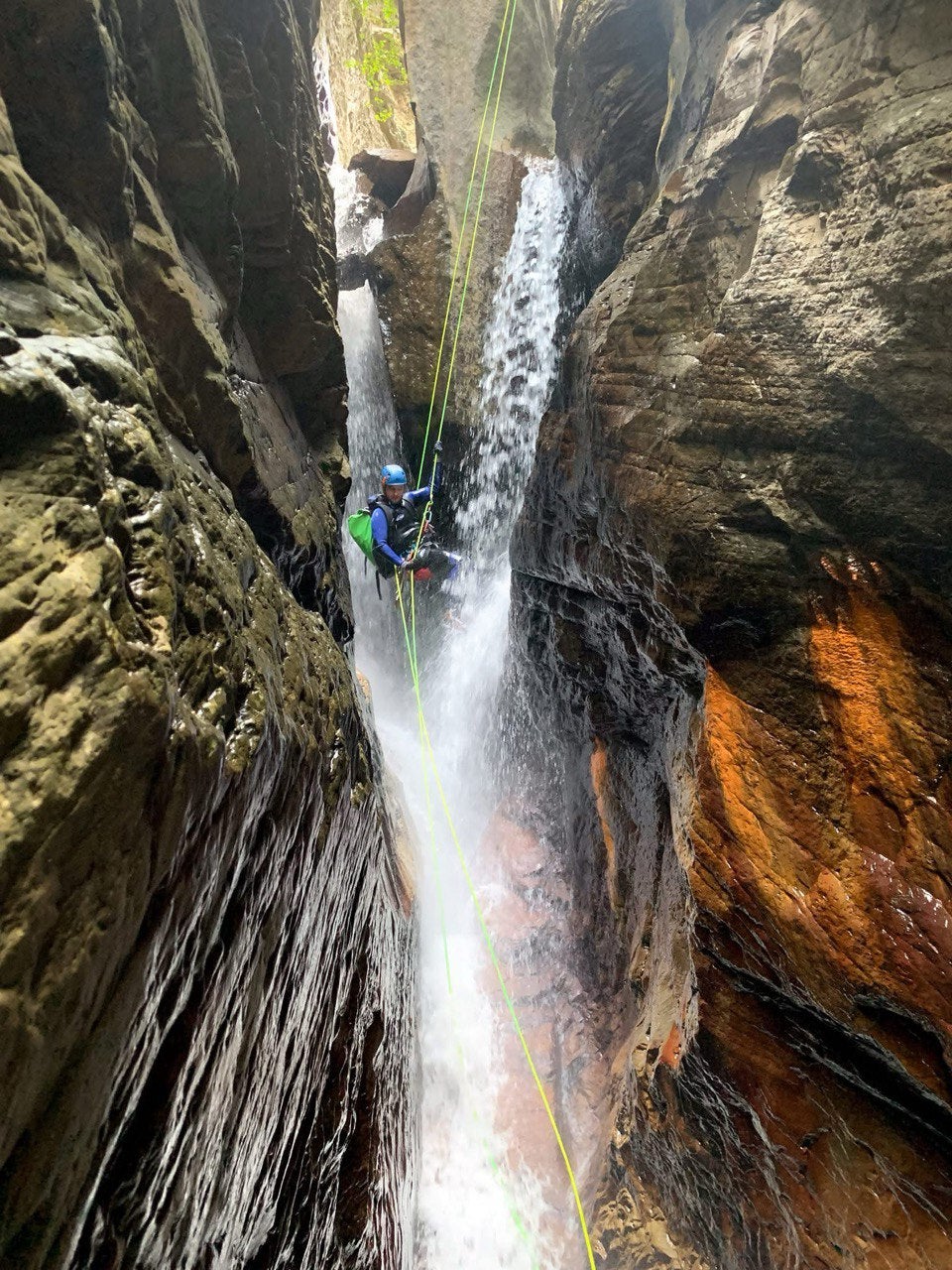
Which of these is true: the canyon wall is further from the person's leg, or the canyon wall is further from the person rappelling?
the person rappelling

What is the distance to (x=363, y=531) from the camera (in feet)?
23.1

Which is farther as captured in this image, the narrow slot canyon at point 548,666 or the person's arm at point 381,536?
the person's arm at point 381,536

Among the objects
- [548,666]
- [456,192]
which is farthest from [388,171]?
[548,666]

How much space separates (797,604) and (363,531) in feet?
15.8

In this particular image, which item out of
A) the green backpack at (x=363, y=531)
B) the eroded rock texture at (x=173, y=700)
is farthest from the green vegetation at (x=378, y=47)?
the green backpack at (x=363, y=531)

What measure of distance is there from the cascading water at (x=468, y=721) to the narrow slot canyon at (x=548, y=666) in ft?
0.23

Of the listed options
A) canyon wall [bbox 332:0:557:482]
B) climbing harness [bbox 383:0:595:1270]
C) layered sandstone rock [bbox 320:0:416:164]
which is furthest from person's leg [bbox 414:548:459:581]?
layered sandstone rock [bbox 320:0:416:164]

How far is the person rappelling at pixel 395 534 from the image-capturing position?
680 centimetres

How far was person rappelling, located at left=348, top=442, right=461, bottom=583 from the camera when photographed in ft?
22.3

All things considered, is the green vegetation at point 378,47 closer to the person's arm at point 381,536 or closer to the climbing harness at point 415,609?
the climbing harness at point 415,609

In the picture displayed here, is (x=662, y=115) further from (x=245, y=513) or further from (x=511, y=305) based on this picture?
(x=245, y=513)

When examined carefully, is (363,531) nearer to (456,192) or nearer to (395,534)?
(395,534)

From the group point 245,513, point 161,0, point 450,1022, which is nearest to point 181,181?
point 161,0

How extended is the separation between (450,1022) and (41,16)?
8.90 meters
